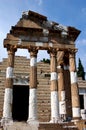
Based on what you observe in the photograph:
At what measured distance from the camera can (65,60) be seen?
75.3ft

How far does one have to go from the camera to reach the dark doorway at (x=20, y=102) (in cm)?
2619

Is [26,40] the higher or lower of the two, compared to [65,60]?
higher

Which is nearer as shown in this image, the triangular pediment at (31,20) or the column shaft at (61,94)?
the triangular pediment at (31,20)

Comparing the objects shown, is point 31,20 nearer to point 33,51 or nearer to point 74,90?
point 33,51

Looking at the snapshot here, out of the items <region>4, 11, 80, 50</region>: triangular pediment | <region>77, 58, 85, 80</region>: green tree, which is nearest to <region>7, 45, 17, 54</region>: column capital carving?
<region>4, 11, 80, 50</region>: triangular pediment

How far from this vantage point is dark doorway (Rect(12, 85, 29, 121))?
85.9ft

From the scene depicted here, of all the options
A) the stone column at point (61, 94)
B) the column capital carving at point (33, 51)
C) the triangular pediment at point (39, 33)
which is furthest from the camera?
the stone column at point (61, 94)

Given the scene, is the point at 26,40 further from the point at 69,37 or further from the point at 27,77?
the point at 27,77

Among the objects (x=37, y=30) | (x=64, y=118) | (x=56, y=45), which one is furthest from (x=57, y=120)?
(x=37, y=30)

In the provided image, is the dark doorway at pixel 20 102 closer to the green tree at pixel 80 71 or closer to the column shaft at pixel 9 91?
the column shaft at pixel 9 91

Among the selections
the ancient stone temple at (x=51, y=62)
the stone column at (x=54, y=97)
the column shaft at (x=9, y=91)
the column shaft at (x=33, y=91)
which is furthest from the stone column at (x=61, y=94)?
the column shaft at (x=9, y=91)

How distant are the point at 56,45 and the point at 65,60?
7.95 ft

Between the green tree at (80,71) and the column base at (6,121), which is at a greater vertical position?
the green tree at (80,71)

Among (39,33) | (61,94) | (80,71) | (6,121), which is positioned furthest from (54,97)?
(80,71)
